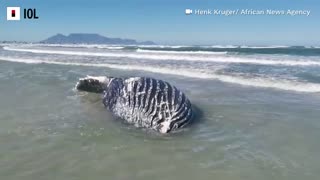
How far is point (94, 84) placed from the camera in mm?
9117

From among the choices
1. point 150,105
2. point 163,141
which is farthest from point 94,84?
point 163,141

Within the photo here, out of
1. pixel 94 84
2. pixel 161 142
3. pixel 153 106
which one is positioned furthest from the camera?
pixel 94 84

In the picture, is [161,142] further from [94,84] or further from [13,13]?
[13,13]

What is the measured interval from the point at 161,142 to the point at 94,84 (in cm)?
404

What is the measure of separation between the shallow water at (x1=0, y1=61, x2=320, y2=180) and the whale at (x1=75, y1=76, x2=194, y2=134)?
191 millimetres

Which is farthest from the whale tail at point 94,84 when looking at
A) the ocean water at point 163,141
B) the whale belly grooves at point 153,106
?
the whale belly grooves at point 153,106

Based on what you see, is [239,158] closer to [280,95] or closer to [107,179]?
[107,179]

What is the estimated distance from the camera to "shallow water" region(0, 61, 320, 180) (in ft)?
14.5

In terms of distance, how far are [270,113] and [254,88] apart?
315 cm

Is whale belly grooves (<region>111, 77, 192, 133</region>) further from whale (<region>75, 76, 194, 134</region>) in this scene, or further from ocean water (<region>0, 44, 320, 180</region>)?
ocean water (<region>0, 44, 320, 180</region>)

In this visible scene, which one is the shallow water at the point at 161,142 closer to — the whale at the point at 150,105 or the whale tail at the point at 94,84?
the whale at the point at 150,105

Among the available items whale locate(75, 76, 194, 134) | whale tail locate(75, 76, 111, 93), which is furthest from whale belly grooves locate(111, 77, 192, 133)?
whale tail locate(75, 76, 111, 93)

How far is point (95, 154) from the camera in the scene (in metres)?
4.97

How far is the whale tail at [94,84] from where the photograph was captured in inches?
350
